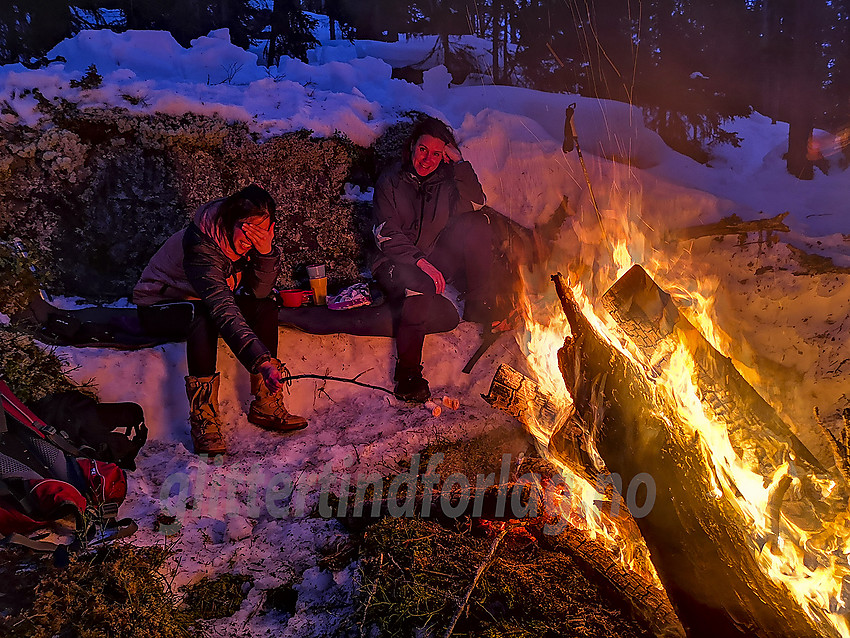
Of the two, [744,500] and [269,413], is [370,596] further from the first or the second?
[269,413]

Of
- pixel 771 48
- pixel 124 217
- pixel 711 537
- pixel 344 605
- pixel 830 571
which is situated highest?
pixel 771 48

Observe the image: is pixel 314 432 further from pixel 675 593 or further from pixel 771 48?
pixel 771 48

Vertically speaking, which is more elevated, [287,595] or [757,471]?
[757,471]

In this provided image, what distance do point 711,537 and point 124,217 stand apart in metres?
5.02

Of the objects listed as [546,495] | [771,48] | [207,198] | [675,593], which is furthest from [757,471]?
[771,48]

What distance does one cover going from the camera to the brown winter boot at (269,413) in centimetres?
403

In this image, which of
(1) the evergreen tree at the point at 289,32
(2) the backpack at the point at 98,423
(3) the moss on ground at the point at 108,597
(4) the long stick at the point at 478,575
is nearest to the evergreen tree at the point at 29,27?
(1) the evergreen tree at the point at 289,32

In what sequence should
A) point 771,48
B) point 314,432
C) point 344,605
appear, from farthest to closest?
point 771,48 < point 314,432 < point 344,605

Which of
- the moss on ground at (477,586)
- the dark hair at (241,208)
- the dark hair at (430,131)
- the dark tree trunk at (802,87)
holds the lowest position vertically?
the moss on ground at (477,586)

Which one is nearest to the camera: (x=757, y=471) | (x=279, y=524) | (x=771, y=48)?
(x=757, y=471)

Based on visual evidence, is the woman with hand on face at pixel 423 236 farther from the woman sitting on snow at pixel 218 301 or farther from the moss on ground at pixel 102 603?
the moss on ground at pixel 102 603

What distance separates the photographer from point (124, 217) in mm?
4680

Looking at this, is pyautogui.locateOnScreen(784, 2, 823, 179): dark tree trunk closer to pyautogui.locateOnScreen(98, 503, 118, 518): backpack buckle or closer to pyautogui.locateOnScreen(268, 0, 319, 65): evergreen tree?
pyautogui.locateOnScreen(268, 0, 319, 65): evergreen tree

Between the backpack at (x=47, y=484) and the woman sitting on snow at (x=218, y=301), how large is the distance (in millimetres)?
773
